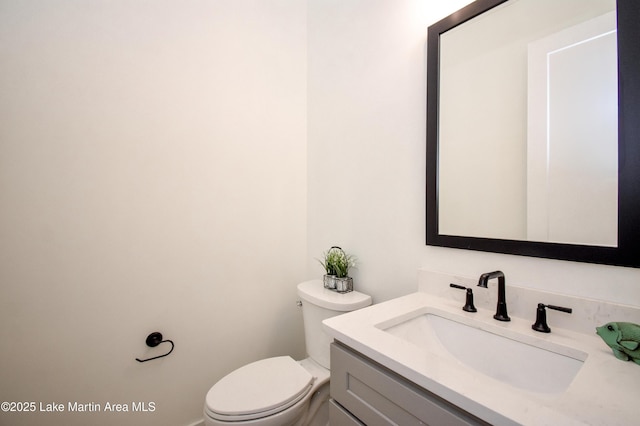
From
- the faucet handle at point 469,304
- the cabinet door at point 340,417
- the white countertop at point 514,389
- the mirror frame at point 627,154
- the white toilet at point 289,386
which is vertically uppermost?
the mirror frame at point 627,154

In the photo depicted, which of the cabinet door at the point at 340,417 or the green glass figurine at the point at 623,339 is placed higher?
the green glass figurine at the point at 623,339

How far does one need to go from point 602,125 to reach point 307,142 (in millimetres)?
1393

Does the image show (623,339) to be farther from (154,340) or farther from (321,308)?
(154,340)

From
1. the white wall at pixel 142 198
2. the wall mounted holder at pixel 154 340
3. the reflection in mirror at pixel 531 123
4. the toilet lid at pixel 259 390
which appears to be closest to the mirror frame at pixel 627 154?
the reflection in mirror at pixel 531 123

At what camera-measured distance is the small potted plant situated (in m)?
1.36

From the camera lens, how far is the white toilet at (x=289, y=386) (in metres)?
0.98

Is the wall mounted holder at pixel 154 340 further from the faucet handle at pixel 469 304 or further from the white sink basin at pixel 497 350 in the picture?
the faucet handle at pixel 469 304

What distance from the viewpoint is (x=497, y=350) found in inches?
30.9

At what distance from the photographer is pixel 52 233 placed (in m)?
1.08

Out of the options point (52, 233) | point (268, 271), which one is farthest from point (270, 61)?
point (52, 233)

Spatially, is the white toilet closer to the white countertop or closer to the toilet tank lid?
the toilet tank lid

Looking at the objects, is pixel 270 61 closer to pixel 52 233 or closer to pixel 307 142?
pixel 307 142

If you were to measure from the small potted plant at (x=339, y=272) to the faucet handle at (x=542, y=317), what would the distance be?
761 millimetres

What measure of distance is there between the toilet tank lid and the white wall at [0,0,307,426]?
375 millimetres
